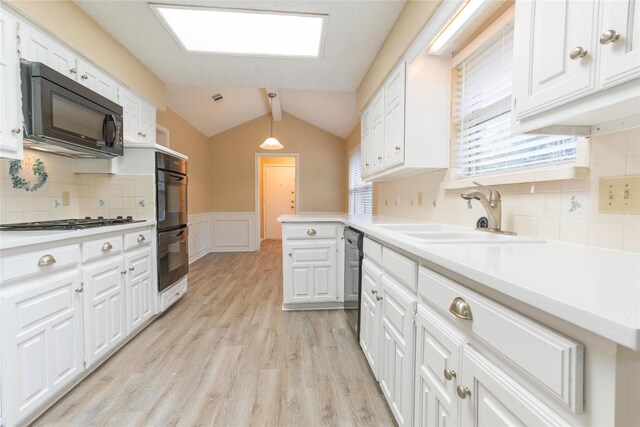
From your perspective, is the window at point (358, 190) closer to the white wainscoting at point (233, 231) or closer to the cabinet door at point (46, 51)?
the white wainscoting at point (233, 231)

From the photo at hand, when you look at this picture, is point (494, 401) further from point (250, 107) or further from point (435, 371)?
point (250, 107)

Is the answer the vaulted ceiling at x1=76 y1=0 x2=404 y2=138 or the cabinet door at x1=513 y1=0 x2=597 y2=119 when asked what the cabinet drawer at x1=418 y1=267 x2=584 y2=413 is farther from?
the vaulted ceiling at x1=76 y1=0 x2=404 y2=138

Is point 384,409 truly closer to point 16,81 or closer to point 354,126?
point 16,81

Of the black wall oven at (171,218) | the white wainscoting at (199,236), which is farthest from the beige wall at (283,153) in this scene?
the black wall oven at (171,218)

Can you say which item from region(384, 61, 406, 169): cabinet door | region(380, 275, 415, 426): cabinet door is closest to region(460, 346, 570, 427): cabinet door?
region(380, 275, 415, 426): cabinet door

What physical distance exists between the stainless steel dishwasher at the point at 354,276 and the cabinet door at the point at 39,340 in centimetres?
165

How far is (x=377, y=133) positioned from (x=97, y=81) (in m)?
2.34

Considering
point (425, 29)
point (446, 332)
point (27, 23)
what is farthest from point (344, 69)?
point (446, 332)

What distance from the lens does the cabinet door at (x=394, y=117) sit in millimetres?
2029

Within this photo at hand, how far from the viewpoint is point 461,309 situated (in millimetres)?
764

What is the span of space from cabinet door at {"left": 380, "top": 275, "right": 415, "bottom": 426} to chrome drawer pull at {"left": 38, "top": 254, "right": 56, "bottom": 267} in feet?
5.35

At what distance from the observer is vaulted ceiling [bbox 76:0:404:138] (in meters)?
1.99

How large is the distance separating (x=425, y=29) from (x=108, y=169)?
→ 2.58 m

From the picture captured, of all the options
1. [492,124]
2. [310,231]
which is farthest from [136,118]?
[492,124]
